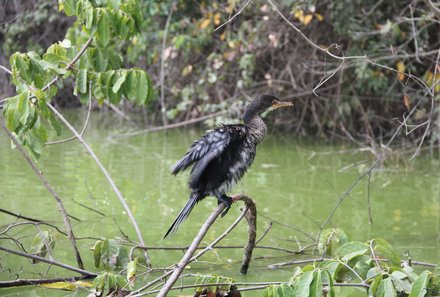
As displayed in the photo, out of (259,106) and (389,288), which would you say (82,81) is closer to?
(259,106)

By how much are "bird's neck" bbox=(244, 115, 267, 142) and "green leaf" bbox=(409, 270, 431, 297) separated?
1.43 m

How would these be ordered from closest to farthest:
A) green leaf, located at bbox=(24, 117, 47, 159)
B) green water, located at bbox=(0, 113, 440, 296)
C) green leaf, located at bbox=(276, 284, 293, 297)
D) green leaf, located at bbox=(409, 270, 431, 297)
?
green leaf, located at bbox=(276, 284, 293, 297)
green leaf, located at bbox=(409, 270, 431, 297)
green leaf, located at bbox=(24, 117, 47, 159)
green water, located at bbox=(0, 113, 440, 296)

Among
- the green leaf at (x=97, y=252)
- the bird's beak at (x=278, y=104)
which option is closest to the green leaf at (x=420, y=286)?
the bird's beak at (x=278, y=104)

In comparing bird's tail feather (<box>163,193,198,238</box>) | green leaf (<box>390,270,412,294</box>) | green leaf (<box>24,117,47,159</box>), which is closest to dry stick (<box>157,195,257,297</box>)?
bird's tail feather (<box>163,193,198,238</box>)

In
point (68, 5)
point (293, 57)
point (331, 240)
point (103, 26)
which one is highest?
point (68, 5)

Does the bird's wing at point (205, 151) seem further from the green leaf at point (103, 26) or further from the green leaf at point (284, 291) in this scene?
the green leaf at point (284, 291)

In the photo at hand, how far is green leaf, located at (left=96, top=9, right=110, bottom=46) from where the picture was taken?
13.4 ft

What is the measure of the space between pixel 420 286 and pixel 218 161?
4.33ft

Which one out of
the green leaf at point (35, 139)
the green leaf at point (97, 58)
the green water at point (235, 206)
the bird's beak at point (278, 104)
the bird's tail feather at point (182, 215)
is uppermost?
the green leaf at point (97, 58)

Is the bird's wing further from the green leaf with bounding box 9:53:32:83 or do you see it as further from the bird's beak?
the green leaf with bounding box 9:53:32:83

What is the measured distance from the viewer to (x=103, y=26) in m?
4.09

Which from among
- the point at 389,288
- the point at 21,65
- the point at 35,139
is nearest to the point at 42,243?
the point at 35,139

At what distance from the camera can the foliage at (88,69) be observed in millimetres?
3873

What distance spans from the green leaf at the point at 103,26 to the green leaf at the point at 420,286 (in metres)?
2.17
